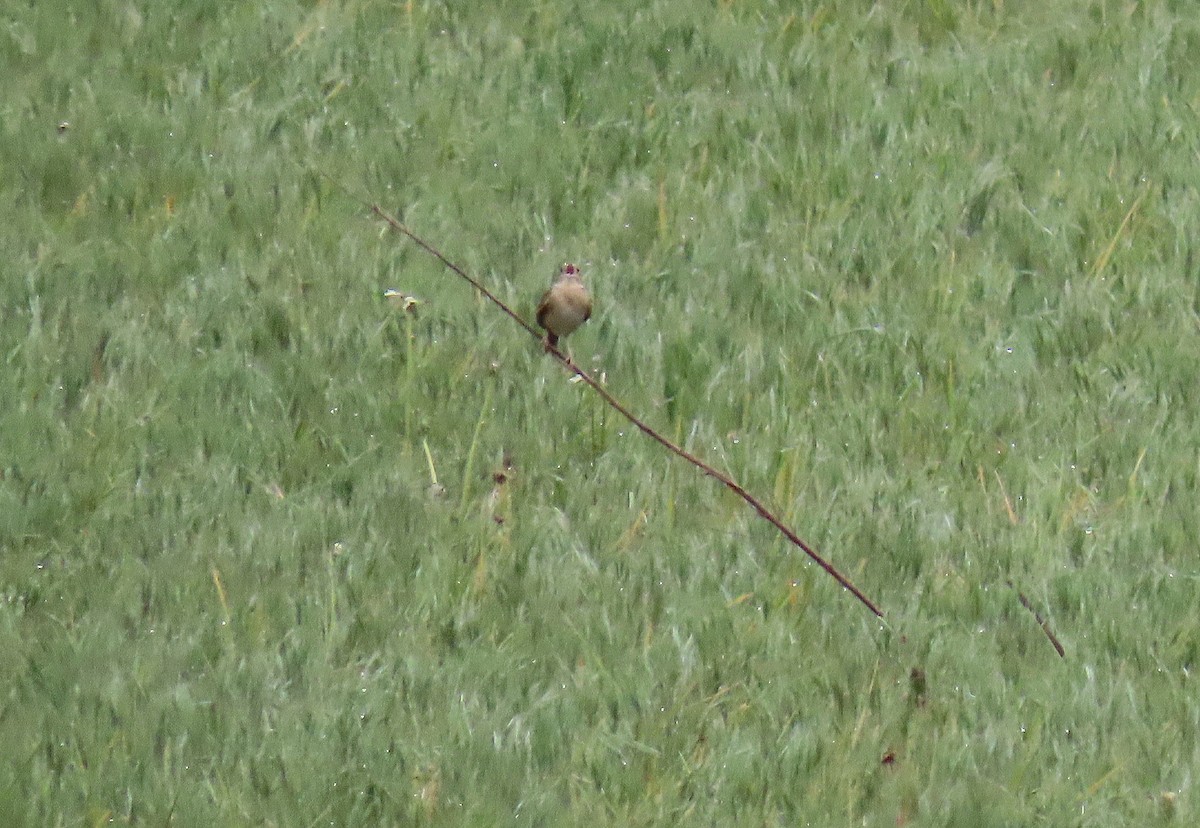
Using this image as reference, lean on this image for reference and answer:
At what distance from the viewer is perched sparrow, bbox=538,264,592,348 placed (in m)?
4.22

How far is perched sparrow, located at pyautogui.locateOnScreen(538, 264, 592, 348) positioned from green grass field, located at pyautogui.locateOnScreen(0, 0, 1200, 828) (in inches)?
2.9

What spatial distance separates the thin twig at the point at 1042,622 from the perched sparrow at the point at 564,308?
1178 mm

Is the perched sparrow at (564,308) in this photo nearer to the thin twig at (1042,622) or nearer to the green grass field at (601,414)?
the green grass field at (601,414)

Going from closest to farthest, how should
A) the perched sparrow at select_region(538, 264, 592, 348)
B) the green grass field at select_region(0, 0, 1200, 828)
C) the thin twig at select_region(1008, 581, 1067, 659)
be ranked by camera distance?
the green grass field at select_region(0, 0, 1200, 828), the thin twig at select_region(1008, 581, 1067, 659), the perched sparrow at select_region(538, 264, 592, 348)

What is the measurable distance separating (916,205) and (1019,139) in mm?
495

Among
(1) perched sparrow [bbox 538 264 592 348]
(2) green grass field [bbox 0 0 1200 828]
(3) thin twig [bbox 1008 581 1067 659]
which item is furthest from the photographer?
(1) perched sparrow [bbox 538 264 592 348]

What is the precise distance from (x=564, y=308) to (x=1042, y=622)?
131 centimetres

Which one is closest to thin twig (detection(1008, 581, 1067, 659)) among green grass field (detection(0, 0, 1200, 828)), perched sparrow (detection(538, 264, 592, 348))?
green grass field (detection(0, 0, 1200, 828))

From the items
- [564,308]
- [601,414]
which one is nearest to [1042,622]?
[601,414]

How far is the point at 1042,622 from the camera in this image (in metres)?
3.57

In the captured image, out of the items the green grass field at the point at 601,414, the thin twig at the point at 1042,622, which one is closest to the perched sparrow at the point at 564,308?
the green grass field at the point at 601,414

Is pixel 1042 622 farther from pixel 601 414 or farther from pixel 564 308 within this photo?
pixel 564 308

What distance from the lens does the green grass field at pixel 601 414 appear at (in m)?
3.28

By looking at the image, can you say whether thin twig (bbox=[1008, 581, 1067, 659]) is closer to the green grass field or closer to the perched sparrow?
the green grass field
